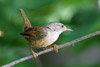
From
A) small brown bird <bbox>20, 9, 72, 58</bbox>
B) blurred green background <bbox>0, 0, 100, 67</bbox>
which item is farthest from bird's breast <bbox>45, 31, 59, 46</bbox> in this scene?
blurred green background <bbox>0, 0, 100, 67</bbox>

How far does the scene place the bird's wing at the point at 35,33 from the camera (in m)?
4.87

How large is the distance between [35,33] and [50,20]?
756 mm

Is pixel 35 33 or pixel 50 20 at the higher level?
pixel 35 33

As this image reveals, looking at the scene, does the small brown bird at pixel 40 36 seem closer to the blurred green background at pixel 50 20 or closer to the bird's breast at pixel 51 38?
the bird's breast at pixel 51 38

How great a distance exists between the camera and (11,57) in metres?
5.75

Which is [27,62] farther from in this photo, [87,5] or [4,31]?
[87,5]

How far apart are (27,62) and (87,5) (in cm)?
130

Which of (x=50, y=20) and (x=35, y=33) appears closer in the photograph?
(x=35, y=33)

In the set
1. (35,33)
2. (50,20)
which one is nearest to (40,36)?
(35,33)

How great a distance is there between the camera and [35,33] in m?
4.91

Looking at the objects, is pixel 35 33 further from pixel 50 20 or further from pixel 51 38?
pixel 50 20

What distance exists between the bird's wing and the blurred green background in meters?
0.57

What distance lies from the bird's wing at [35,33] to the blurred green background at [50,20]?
1.86ft

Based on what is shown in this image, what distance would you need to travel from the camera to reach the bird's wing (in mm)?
4871
